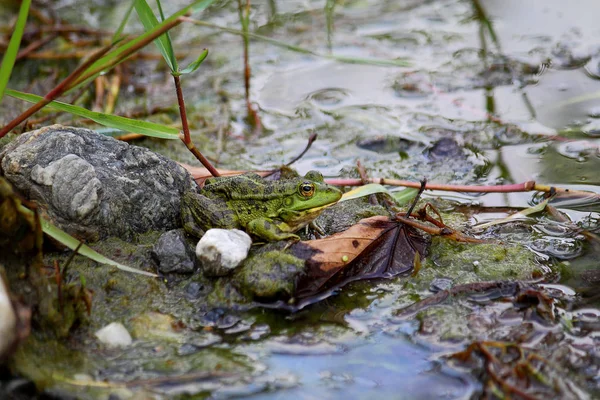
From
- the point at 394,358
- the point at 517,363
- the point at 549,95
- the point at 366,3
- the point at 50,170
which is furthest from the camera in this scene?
the point at 366,3

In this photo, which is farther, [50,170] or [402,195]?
[402,195]

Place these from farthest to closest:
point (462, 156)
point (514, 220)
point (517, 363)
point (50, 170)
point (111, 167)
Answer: point (462, 156), point (514, 220), point (111, 167), point (50, 170), point (517, 363)

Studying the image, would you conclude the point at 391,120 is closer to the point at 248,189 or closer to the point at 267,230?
the point at 248,189

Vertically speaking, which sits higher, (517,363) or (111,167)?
(111,167)

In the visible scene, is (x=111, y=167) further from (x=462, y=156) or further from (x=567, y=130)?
(x=567, y=130)

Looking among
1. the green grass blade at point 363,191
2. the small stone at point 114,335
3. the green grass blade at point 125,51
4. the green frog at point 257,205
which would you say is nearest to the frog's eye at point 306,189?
the green frog at point 257,205

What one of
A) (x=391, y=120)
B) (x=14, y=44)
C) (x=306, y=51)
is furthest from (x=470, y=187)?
(x=14, y=44)

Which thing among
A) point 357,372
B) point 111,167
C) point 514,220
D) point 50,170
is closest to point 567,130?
point 514,220

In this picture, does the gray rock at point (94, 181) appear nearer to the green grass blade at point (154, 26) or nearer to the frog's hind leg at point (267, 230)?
the frog's hind leg at point (267, 230)

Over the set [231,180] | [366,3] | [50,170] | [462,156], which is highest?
[366,3]
